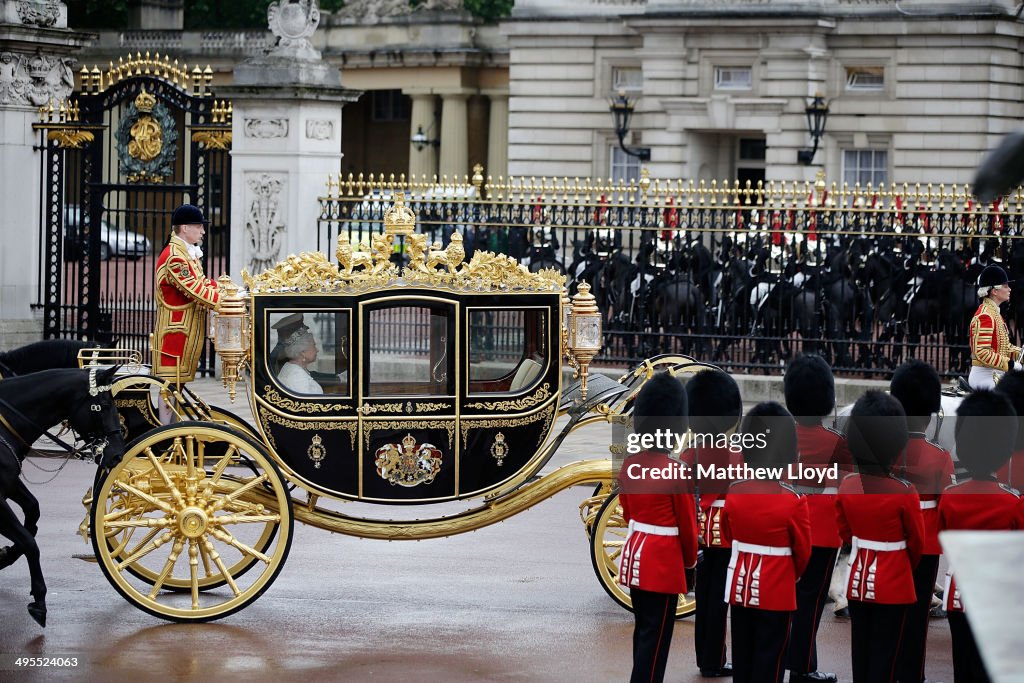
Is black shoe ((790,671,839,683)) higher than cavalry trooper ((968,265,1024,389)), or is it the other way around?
cavalry trooper ((968,265,1024,389))

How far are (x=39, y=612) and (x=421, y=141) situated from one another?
112 feet

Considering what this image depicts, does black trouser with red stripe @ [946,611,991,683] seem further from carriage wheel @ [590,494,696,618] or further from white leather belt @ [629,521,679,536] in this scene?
carriage wheel @ [590,494,696,618]

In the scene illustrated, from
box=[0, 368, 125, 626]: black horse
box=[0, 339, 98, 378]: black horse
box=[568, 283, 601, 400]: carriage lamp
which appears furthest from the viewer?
box=[0, 339, 98, 378]: black horse

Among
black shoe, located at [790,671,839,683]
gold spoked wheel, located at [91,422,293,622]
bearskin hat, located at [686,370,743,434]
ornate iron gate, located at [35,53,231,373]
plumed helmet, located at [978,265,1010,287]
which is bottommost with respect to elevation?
black shoe, located at [790,671,839,683]

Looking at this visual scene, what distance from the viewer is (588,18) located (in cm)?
3431

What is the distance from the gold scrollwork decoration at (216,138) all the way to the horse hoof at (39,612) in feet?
27.5

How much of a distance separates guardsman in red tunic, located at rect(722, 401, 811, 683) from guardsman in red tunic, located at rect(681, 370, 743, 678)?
0.43m

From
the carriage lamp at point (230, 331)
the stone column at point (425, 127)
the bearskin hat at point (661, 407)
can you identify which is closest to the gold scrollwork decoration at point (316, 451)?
the carriage lamp at point (230, 331)

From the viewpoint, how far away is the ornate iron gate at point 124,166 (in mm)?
15336

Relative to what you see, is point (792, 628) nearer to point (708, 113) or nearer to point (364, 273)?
point (364, 273)

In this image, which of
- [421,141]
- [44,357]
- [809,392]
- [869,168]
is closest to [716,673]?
[809,392]

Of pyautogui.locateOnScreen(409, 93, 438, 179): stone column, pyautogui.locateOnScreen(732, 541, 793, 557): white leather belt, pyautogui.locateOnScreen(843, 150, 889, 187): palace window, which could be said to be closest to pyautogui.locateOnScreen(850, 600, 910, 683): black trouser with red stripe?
pyautogui.locateOnScreen(732, 541, 793, 557): white leather belt

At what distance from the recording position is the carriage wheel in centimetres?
793

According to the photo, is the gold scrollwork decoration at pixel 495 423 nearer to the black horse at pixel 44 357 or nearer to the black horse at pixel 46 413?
the black horse at pixel 46 413
